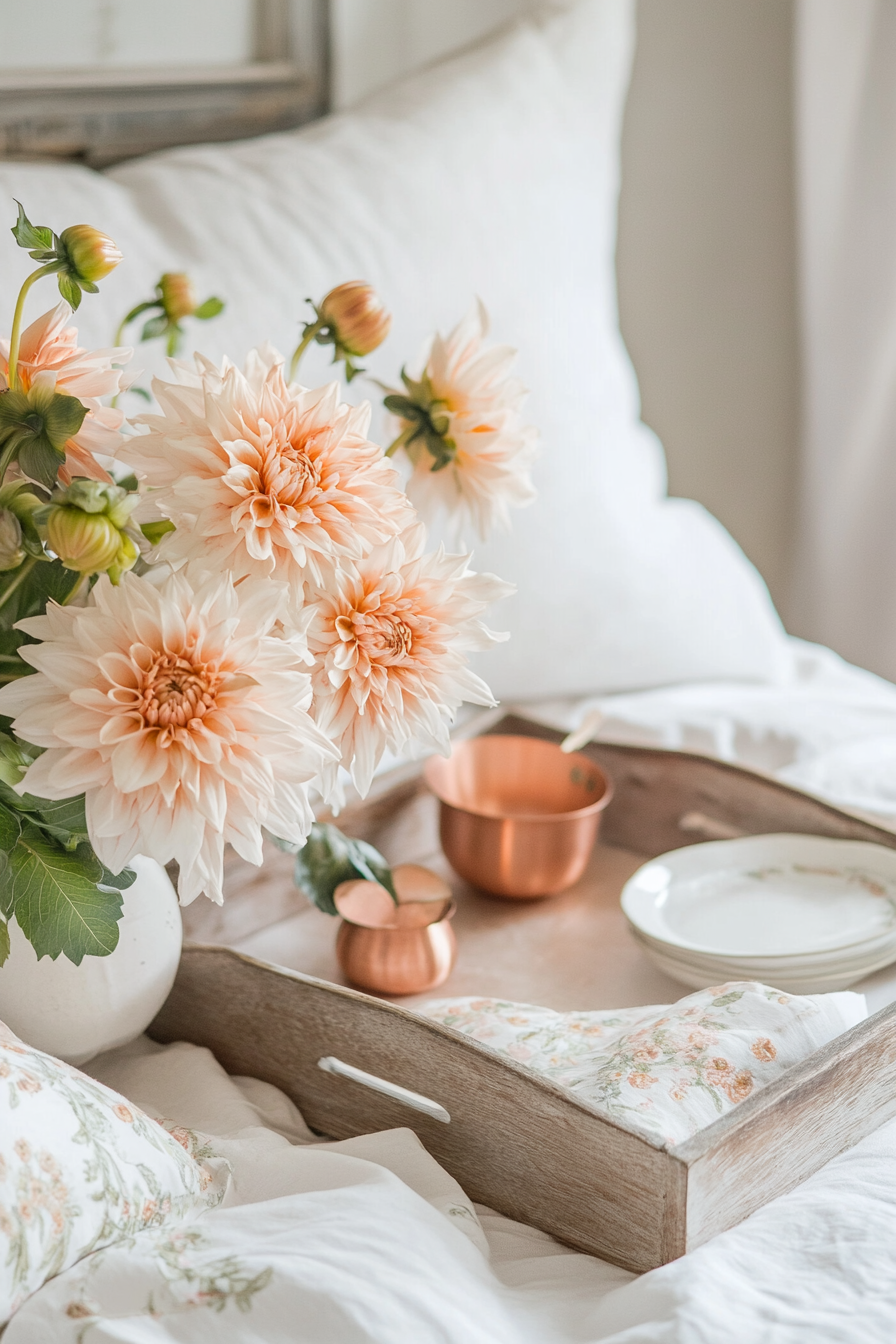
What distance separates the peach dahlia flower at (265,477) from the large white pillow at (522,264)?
370mm

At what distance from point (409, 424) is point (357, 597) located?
6.6 inches

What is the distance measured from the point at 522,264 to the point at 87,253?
0.55m

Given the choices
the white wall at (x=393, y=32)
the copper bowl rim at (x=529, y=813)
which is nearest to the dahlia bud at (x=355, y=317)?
the copper bowl rim at (x=529, y=813)

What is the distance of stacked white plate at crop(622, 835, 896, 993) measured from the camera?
67 cm

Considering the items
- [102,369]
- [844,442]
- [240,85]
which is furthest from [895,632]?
[102,369]

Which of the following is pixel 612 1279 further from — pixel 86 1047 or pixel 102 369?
pixel 102 369

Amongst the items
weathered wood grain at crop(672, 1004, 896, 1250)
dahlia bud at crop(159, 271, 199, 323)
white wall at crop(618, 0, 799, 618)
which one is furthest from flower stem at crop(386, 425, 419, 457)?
white wall at crop(618, 0, 799, 618)

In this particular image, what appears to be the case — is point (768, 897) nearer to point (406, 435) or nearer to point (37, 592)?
point (406, 435)

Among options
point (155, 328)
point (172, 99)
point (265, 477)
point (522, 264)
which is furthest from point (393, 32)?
point (265, 477)

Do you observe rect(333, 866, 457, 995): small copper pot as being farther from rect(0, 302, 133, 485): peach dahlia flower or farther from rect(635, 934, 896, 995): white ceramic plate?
rect(0, 302, 133, 485): peach dahlia flower

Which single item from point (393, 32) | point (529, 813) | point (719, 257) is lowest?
point (529, 813)

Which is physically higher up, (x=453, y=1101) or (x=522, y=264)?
(x=522, y=264)

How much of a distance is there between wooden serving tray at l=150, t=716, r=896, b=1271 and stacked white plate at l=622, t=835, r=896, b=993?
2cm

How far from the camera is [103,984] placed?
58 cm
